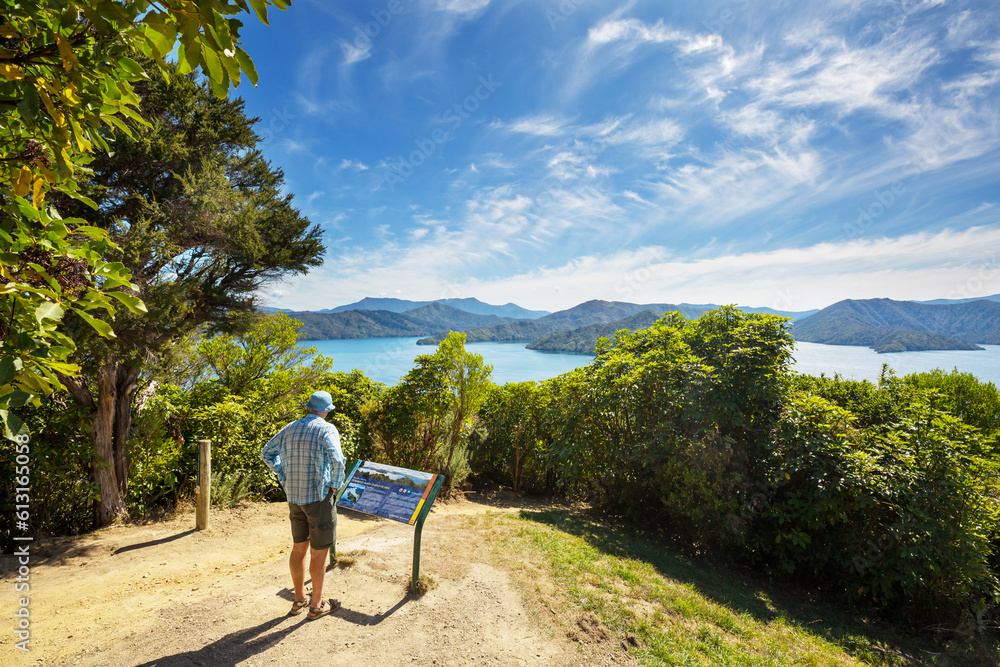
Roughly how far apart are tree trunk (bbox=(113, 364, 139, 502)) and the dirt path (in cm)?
87

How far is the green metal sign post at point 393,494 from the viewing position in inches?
173

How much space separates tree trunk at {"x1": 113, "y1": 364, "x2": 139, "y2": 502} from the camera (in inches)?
249

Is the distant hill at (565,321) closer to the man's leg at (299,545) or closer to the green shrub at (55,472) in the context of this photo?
the green shrub at (55,472)

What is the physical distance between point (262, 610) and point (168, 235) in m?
5.22

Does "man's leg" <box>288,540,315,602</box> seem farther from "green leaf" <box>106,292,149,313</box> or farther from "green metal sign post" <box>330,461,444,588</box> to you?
"green leaf" <box>106,292,149,313</box>

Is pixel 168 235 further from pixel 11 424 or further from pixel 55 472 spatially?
pixel 11 424

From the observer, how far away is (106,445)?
240 inches

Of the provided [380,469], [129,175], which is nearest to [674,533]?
[380,469]

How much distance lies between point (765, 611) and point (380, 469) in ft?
17.0

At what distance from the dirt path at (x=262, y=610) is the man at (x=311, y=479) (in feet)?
1.59

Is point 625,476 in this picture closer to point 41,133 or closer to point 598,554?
point 598,554

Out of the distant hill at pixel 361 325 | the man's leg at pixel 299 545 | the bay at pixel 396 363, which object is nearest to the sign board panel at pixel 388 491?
the man's leg at pixel 299 545

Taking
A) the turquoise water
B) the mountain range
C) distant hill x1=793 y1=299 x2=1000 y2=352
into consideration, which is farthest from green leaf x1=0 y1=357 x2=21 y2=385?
distant hill x1=793 y1=299 x2=1000 y2=352

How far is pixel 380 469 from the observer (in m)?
4.94
